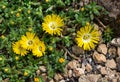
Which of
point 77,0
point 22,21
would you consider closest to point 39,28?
point 22,21

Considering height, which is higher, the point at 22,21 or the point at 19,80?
the point at 22,21

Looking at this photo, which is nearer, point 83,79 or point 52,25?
point 83,79

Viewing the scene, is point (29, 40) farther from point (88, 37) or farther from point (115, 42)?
point (115, 42)

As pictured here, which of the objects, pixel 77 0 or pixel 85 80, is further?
pixel 77 0

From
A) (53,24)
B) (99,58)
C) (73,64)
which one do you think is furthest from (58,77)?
(53,24)

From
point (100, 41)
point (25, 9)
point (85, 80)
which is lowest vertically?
point (85, 80)

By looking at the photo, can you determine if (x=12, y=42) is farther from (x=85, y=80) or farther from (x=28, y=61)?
(x=85, y=80)

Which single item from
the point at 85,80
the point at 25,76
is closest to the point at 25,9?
the point at 25,76
